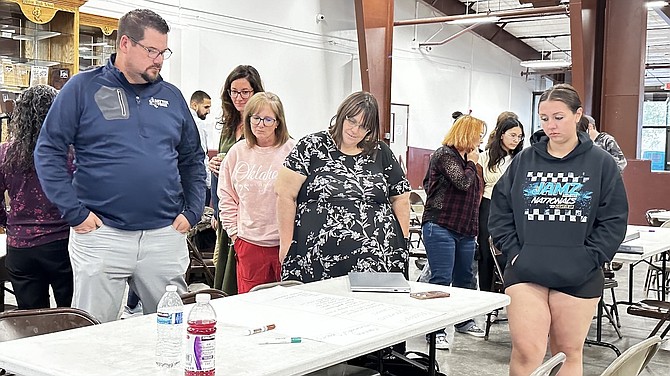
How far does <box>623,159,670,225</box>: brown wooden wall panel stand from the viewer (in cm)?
1031

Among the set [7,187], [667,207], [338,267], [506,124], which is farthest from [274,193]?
[667,207]

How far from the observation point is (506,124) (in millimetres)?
5098

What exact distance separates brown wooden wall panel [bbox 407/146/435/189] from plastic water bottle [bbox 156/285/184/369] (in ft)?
39.3

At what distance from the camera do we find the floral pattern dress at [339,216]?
3318 millimetres

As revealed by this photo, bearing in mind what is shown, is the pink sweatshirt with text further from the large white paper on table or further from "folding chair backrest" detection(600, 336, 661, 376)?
"folding chair backrest" detection(600, 336, 661, 376)

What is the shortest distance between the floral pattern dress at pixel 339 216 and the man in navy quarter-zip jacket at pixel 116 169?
0.63m

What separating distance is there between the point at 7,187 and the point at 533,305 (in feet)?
7.65

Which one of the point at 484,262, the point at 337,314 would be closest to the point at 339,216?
the point at 337,314

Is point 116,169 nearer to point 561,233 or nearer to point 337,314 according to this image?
point 337,314

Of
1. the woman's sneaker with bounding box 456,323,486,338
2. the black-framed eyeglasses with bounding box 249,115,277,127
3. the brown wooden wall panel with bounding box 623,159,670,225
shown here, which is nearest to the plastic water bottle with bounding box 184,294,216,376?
the black-framed eyeglasses with bounding box 249,115,277,127

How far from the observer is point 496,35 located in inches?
666

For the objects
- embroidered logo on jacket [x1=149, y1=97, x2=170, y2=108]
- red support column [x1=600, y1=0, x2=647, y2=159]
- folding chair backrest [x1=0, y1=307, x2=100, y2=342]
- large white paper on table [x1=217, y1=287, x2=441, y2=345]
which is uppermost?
red support column [x1=600, y1=0, x2=647, y2=159]

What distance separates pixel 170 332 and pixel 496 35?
15.9 meters

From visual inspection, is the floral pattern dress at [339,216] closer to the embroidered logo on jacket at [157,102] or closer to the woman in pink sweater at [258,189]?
the woman in pink sweater at [258,189]
